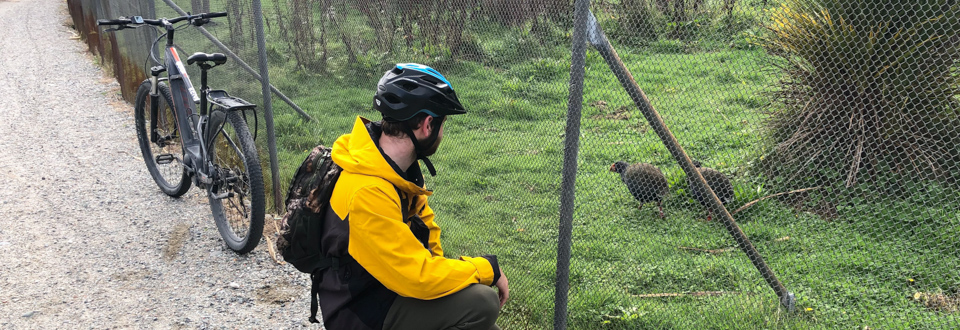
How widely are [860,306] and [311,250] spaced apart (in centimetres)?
245

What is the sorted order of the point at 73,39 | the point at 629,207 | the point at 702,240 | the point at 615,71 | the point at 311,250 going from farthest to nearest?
the point at 73,39 → the point at 629,207 → the point at 702,240 → the point at 615,71 → the point at 311,250

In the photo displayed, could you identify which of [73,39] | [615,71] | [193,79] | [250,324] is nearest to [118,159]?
[193,79]

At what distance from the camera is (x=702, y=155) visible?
10.8 feet

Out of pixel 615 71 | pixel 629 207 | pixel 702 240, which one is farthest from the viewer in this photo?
pixel 629 207

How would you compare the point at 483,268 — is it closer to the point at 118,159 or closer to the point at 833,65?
the point at 833,65

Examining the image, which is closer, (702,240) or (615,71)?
(615,71)

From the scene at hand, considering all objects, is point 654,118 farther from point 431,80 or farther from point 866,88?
point 431,80

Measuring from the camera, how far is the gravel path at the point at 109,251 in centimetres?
414

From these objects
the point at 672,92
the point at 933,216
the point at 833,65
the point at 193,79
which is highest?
the point at 833,65

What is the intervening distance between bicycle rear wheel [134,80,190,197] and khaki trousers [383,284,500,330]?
3560 millimetres

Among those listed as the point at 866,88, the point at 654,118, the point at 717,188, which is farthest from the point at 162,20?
the point at 866,88

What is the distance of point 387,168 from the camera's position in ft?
8.11

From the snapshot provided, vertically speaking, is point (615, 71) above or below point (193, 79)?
above

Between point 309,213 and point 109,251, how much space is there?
3176 mm
